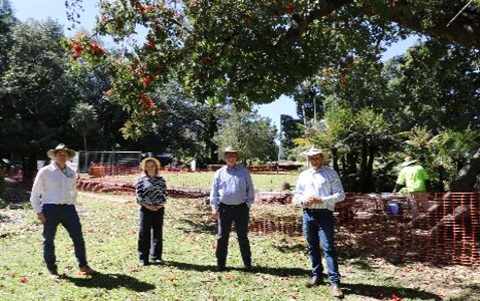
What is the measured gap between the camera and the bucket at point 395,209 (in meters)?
11.6

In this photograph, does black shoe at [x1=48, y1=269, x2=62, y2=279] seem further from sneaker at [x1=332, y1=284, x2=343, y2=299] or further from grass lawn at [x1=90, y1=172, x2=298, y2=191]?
grass lawn at [x1=90, y1=172, x2=298, y2=191]

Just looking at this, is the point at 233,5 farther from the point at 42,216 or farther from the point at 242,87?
the point at 42,216

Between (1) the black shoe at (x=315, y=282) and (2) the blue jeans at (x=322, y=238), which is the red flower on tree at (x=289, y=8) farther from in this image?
(1) the black shoe at (x=315, y=282)

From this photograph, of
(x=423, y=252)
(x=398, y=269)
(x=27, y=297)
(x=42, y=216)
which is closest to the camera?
(x=27, y=297)

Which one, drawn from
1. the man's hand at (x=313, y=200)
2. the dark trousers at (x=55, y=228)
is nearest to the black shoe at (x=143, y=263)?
the dark trousers at (x=55, y=228)

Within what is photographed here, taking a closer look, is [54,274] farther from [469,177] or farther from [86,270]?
[469,177]

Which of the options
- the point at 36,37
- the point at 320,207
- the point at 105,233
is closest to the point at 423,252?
the point at 320,207

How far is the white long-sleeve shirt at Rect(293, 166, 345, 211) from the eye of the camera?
6.94 metres

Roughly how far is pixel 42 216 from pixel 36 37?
3678 cm

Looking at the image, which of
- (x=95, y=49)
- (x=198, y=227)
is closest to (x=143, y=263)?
(x=198, y=227)

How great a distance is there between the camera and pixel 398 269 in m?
8.59

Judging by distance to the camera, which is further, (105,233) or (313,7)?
(105,233)

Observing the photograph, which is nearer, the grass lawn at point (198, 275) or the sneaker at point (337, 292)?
the sneaker at point (337, 292)

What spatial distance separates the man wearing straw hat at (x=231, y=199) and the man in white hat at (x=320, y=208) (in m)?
0.96
